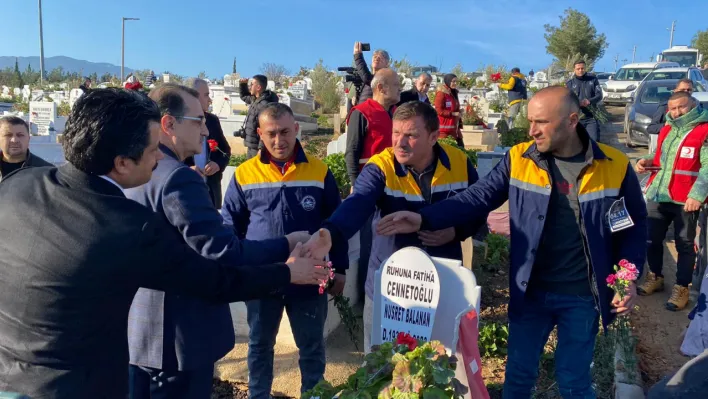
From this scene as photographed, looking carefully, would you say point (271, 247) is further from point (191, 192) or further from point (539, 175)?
point (539, 175)

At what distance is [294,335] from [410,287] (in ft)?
3.81

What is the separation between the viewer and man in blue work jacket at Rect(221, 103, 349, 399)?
346 cm

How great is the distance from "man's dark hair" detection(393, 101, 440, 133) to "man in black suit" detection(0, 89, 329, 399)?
156cm

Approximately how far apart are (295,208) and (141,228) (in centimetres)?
166

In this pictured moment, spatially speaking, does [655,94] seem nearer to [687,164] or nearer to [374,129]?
[687,164]

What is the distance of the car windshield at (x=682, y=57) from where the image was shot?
103 feet

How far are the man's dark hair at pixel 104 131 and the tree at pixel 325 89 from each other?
2007 cm

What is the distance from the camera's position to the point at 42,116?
15234 mm

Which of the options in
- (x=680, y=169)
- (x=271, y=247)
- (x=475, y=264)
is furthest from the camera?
(x=475, y=264)

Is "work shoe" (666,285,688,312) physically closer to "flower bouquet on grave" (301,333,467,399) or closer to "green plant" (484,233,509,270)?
"green plant" (484,233,509,270)

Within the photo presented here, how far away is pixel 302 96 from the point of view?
22.7m

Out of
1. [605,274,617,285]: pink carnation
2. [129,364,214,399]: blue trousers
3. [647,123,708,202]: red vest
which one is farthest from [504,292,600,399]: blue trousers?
[647,123,708,202]: red vest

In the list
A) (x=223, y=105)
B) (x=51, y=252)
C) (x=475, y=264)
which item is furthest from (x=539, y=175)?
(x=223, y=105)

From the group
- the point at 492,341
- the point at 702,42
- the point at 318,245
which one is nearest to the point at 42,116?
the point at 492,341
